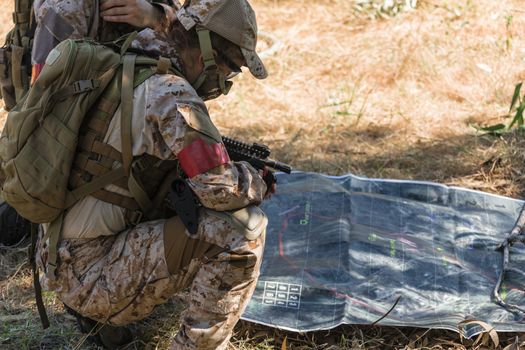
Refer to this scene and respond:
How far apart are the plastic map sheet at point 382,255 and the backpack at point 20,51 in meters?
1.51

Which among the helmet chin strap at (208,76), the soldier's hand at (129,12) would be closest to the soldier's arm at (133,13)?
the soldier's hand at (129,12)

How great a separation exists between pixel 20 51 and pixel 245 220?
62.9 inches

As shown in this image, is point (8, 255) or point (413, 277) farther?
point (8, 255)

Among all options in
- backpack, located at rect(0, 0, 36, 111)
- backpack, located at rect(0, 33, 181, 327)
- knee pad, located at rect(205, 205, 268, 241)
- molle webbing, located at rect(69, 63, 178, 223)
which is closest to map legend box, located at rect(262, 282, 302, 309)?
knee pad, located at rect(205, 205, 268, 241)

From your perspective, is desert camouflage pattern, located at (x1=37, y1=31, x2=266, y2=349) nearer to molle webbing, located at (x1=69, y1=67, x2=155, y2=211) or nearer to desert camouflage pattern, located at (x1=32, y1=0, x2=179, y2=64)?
molle webbing, located at (x1=69, y1=67, x2=155, y2=211)

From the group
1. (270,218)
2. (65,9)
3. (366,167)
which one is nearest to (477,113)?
(366,167)

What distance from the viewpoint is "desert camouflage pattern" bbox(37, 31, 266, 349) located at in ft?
9.21

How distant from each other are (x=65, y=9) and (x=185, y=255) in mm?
1301

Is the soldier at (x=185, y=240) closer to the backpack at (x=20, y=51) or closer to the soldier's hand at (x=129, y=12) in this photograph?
the soldier's hand at (x=129, y=12)

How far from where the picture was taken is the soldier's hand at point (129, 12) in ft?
11.5

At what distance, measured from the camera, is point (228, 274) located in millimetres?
2846

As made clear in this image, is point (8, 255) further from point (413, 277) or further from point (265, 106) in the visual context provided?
point (265, 106)

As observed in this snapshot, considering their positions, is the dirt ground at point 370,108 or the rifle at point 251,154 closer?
the rifle at point 251,154

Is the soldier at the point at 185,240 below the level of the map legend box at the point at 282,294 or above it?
above
